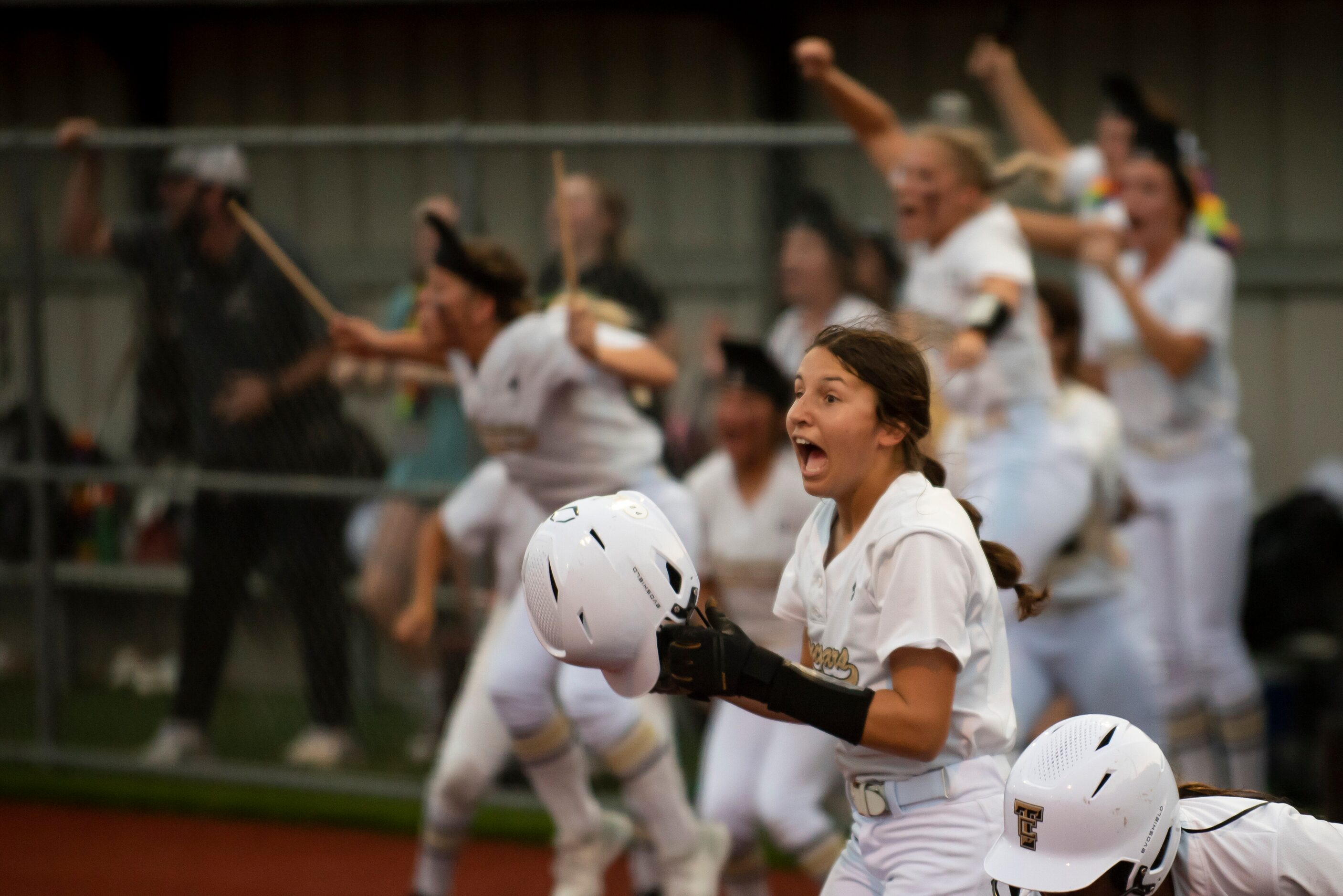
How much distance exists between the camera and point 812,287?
5812mm

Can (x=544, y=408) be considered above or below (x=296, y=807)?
above

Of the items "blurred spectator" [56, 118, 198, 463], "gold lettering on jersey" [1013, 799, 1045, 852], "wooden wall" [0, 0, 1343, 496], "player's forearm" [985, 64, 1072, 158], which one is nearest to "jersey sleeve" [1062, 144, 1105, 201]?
"player's forearm" [985, 64, 1072, 158]

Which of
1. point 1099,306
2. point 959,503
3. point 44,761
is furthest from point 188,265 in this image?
point 959,503

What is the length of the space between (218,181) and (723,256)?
299 cm

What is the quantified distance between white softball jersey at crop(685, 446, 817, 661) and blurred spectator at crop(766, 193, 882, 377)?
0.77 meters

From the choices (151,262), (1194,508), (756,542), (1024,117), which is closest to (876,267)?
(1024,117)

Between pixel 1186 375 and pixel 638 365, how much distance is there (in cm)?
218

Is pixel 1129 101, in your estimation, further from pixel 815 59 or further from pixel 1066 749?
pixel 1066 749

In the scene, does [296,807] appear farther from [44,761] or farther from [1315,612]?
[1315,612]

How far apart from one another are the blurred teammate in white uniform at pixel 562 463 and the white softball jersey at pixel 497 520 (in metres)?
0.16

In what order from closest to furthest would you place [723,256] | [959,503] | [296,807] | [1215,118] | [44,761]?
[959,503], [296,807], [44,761], [1215,118], [723,256]

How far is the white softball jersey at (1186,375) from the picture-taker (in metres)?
5.75

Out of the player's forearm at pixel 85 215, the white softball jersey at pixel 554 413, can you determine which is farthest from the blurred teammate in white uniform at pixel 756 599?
the player's forearm at pixel 85 215

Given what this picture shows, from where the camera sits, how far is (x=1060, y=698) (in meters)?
6.00
